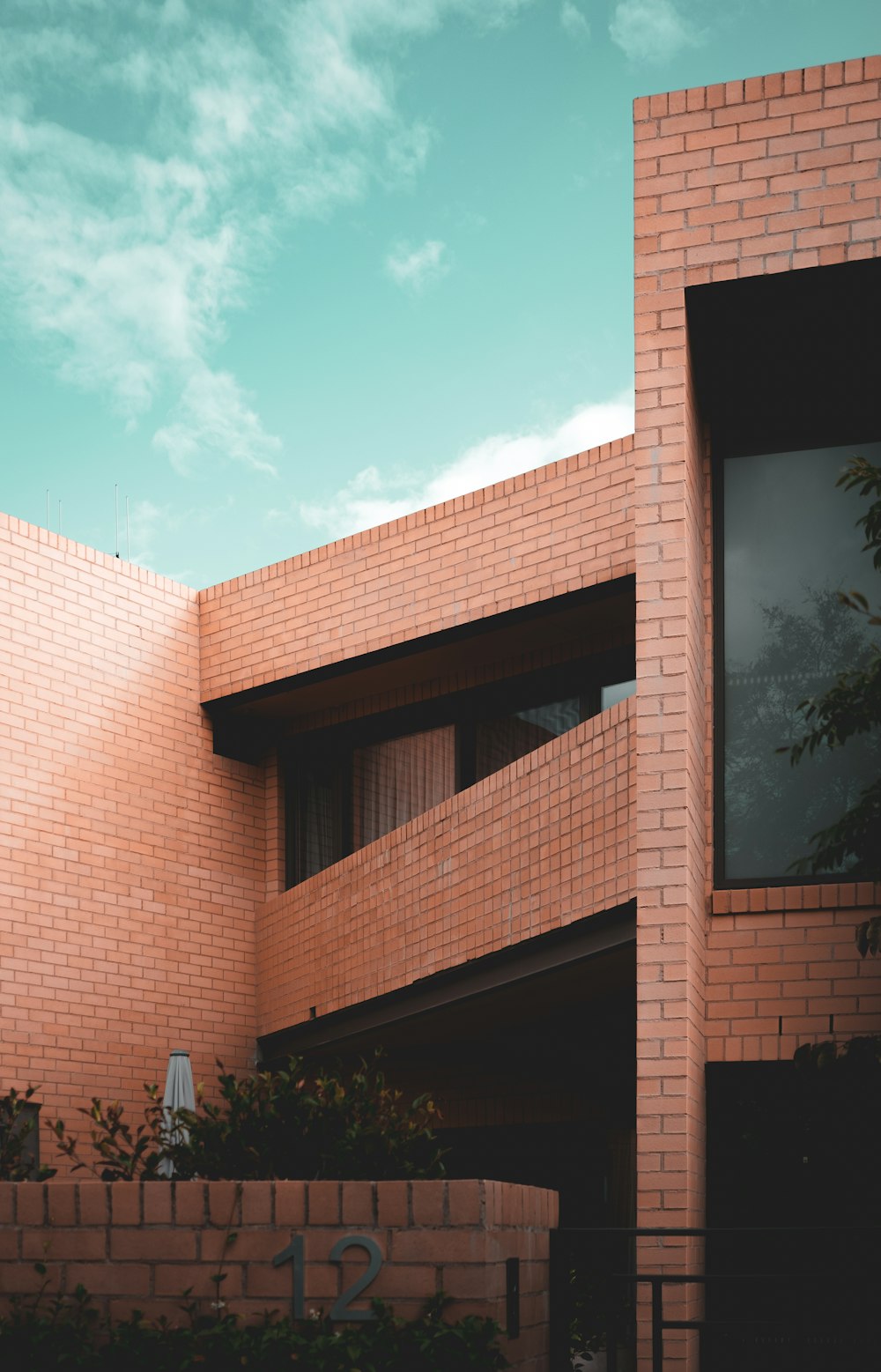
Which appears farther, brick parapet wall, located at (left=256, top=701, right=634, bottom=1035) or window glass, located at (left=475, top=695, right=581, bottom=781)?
window glass, located at (left=475, top=695, right=581, bottom=781)

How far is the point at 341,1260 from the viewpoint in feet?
20.8

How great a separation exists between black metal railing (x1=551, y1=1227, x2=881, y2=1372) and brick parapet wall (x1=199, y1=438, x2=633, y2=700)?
5764 millimetres

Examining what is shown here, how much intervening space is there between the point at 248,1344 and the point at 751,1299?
10.7 ft

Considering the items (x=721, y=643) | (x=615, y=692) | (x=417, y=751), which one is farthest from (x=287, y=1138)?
(x=417, y=751)

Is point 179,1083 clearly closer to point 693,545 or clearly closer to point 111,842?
point 111,842

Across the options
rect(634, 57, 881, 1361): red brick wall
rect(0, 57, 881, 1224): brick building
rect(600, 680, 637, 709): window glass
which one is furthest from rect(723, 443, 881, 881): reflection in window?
rect(600, 680, 637, 709): window glass

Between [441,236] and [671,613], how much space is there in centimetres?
5109

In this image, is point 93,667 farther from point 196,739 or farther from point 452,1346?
point 452,1346

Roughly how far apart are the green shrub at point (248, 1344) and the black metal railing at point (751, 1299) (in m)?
0.99

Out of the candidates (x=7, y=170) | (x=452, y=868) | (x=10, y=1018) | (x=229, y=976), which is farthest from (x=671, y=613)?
(x=7, y=170)

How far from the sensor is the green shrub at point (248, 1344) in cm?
607

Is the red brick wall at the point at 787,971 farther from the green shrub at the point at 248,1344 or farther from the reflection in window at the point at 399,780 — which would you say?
Result: the reflection in window at the point at 399,780

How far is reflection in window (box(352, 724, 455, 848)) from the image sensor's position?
15602 mm

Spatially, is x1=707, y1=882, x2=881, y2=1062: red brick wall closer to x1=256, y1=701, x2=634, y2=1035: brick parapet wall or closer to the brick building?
the brick building
